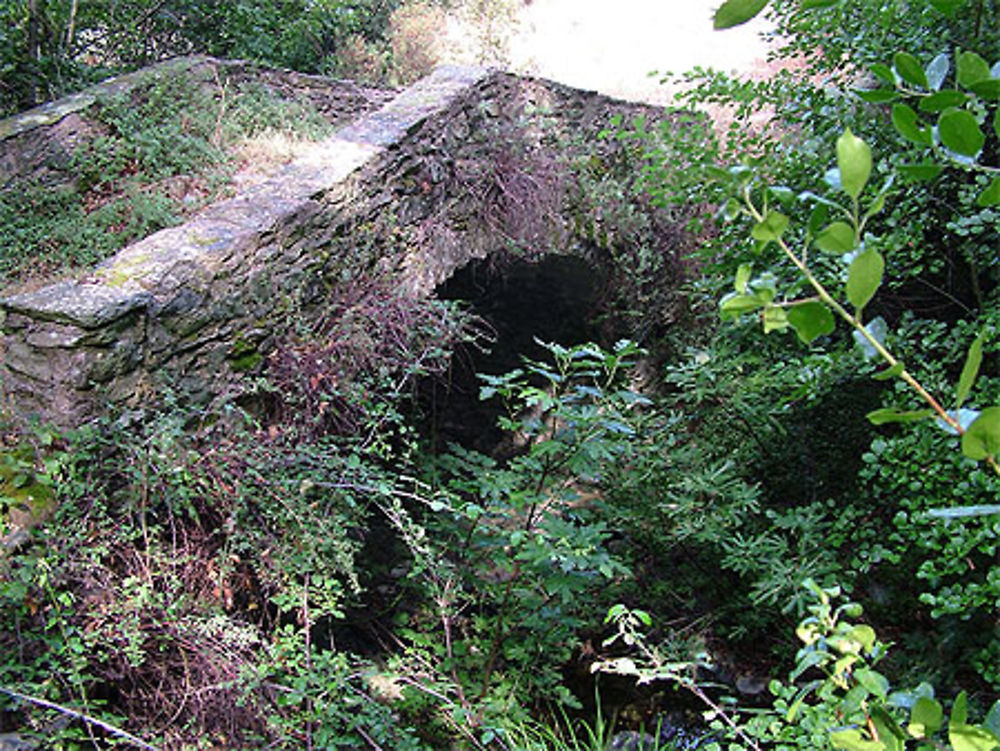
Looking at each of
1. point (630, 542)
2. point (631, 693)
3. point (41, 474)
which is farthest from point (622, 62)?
point (41, 474)

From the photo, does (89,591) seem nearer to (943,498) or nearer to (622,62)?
(943,498)

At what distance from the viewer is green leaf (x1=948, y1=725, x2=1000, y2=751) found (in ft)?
1.67

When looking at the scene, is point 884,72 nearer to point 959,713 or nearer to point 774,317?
point 774,317

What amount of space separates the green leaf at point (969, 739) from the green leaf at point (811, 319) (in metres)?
0.29

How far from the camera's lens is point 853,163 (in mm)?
483

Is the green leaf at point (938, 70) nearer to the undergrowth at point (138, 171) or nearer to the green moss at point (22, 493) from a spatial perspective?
the green moss at point (22, 493)

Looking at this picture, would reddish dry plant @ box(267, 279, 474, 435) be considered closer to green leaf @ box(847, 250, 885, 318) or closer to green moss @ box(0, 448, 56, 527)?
green moss @ box(0, 448, 56, 527)

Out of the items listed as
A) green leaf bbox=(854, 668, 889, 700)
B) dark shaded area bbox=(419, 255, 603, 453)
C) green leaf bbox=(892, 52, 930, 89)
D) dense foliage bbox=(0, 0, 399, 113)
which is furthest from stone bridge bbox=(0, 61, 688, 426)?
dense foliage bbox=(0, 0, 399, 113)

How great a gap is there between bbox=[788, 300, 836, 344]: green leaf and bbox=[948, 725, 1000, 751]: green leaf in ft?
0.96

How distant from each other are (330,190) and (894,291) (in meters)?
2.54

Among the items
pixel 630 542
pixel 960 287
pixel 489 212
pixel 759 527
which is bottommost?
pixel 630 542

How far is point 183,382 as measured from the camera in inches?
111

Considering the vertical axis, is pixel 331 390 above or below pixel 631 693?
above

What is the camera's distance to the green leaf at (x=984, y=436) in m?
0.46
